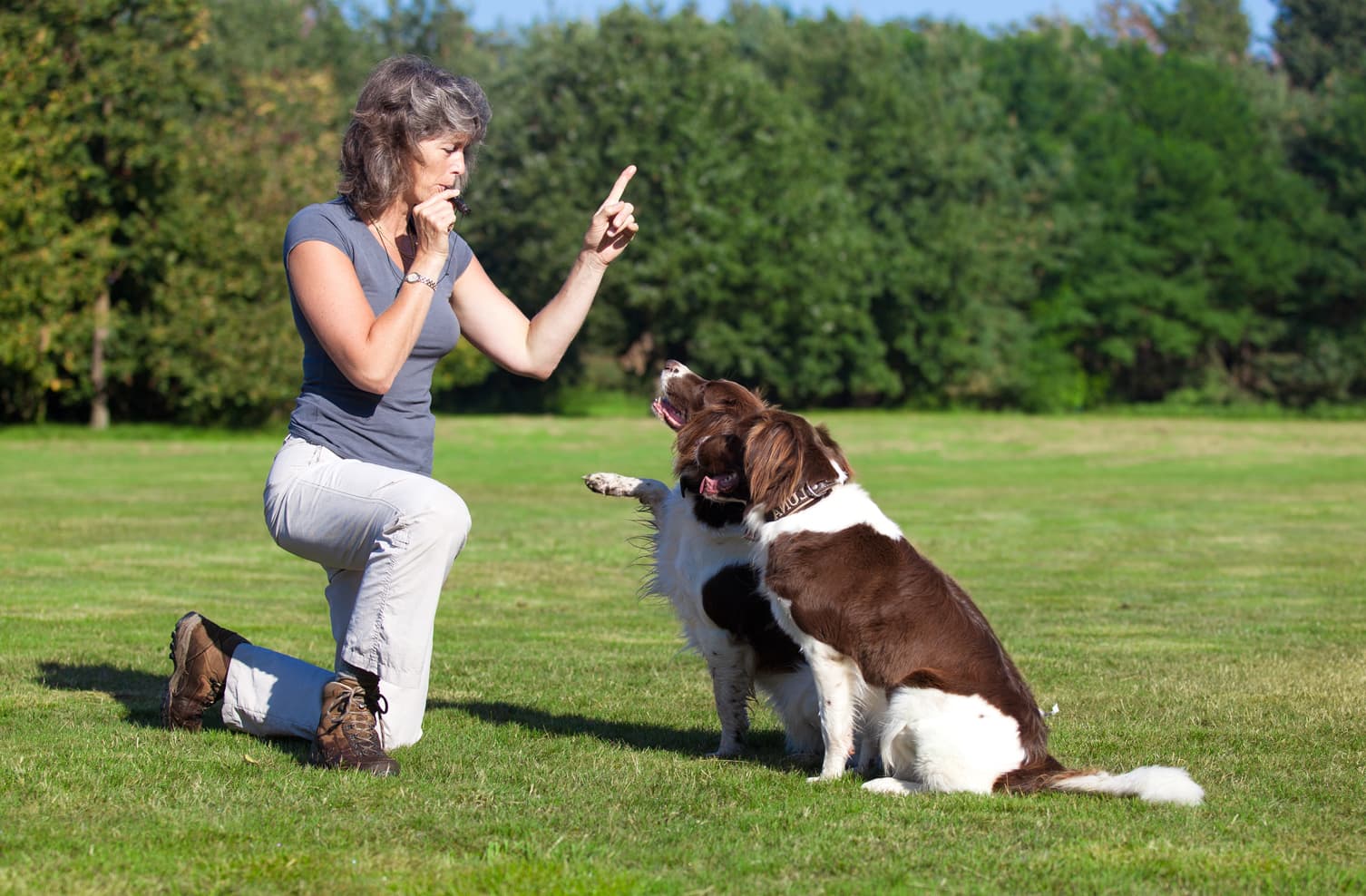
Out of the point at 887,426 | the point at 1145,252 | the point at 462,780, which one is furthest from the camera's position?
the point at 1145,252

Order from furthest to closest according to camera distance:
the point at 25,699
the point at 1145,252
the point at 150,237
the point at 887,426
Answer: the point at 1145,252 < the point at 887,426 < the point at 150,237 < the point at 25,699

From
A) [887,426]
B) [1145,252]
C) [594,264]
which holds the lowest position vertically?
[887,426]

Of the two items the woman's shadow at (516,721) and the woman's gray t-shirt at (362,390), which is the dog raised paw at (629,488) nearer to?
the woman's gray t-shirt at (362,390)

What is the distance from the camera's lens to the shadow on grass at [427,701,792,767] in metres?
6.15

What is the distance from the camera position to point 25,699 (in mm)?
6629

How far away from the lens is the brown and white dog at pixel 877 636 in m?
5.09

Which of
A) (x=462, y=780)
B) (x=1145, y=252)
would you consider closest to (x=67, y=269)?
(x=462, y=780)

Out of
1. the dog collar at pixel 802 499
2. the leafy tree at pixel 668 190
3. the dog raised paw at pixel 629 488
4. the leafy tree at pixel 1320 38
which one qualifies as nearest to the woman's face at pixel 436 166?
the dog raised paw at pixel 629 488

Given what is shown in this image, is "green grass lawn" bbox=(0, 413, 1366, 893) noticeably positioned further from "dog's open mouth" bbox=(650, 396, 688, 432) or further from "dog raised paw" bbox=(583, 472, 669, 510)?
"dog's open mouth" bbox=(650, 396, 688, 432)

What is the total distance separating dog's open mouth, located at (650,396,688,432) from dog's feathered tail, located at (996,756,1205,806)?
191 centimetres

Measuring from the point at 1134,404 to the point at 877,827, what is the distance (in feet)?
197

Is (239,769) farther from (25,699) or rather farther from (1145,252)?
(1145,252)

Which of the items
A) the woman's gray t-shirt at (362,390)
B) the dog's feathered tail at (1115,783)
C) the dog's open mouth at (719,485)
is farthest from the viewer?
the dog's open mouth at (719,485)

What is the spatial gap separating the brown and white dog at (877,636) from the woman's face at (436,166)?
1447 mm
